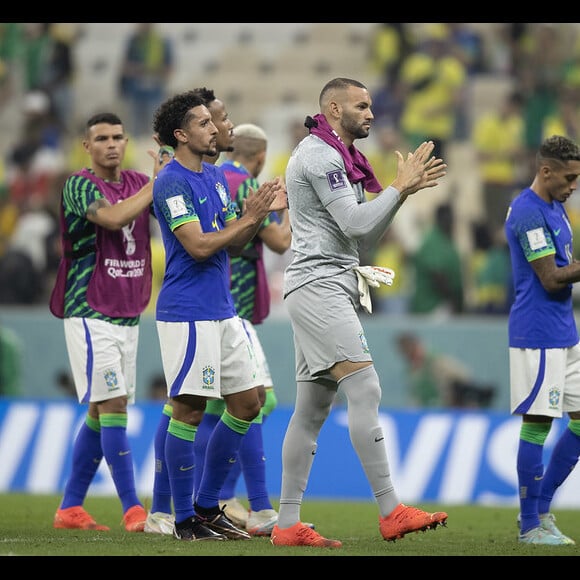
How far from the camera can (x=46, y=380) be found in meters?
13.3

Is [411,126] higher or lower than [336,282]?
higher

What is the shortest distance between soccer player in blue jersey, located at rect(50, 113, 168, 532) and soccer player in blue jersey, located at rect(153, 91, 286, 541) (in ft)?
2.80

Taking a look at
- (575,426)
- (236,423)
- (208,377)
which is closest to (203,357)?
(208,377)

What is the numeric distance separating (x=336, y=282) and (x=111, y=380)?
207 cm

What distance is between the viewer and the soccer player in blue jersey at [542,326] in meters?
7.43

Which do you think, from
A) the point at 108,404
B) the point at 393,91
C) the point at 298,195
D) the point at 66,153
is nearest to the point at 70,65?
the point at 66,153

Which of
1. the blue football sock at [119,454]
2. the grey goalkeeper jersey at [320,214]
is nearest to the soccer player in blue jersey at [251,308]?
the blue football sock at [119,454]

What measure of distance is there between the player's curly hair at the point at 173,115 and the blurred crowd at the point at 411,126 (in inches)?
287

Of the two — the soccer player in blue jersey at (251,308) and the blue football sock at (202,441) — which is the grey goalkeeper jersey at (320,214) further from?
the blue football sock at (202,441)

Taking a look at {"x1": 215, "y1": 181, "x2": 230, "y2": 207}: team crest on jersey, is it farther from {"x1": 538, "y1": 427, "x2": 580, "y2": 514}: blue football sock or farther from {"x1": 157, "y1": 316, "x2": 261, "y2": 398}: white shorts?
{"x1": 538, "y1": 427, "x2": 580, "y2": 514}: blue football sock

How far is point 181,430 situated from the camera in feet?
22.6

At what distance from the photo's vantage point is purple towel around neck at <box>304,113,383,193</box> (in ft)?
21.9

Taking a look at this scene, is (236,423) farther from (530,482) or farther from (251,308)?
(530,482)

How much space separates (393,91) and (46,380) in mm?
6691
